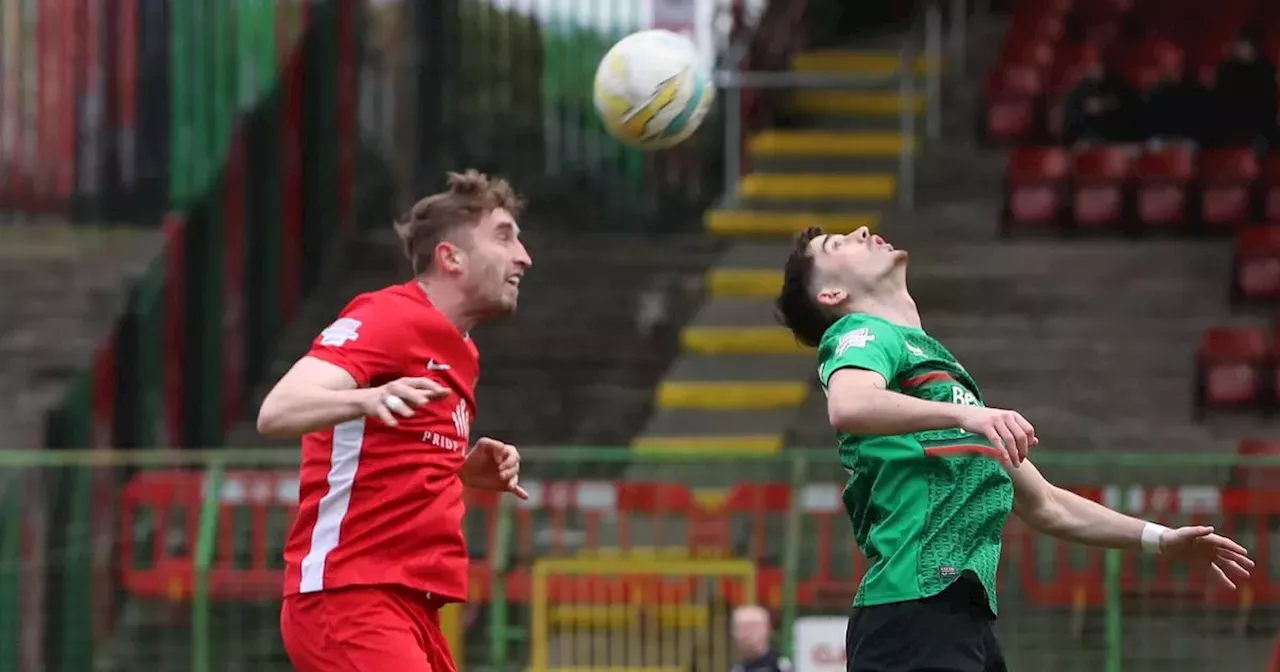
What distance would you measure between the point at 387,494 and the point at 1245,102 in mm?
12244

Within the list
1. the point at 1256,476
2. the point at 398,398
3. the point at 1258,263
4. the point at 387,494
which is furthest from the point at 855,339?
the point at 1258,263

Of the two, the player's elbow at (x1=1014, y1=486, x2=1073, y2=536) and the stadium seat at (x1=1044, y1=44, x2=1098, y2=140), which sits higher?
the stadium seat at (x1=1044, y1=44, x2=1098, y2=140)

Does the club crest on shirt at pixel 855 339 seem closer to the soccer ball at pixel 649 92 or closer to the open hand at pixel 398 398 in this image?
the open hand at pixel 398 398

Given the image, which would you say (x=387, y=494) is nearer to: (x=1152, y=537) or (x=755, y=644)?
(x=1152, y=537)

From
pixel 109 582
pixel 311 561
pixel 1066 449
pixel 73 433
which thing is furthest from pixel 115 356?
pixel 311 561

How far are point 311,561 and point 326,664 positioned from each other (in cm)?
27

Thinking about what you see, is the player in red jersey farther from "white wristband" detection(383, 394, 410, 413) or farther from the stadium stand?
the stadium stand

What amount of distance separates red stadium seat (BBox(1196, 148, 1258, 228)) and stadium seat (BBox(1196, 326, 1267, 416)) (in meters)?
2.07

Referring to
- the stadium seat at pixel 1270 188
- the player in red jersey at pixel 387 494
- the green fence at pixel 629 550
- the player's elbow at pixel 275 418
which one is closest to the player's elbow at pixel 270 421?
the player's elbow at pixel 275 418

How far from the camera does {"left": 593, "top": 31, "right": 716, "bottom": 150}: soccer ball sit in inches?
295

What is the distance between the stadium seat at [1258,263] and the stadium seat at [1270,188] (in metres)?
0.62

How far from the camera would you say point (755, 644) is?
10305 mm

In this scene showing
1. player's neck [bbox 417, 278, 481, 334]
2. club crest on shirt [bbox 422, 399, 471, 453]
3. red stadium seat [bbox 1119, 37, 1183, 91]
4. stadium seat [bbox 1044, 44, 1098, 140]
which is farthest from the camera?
stadium seat [bbox 1044, 44, 1098, 140]

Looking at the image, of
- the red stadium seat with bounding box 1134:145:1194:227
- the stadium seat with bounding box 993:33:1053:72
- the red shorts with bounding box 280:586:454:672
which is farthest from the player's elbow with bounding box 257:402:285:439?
the stadium seat with bounding box 993:33:1053:72
